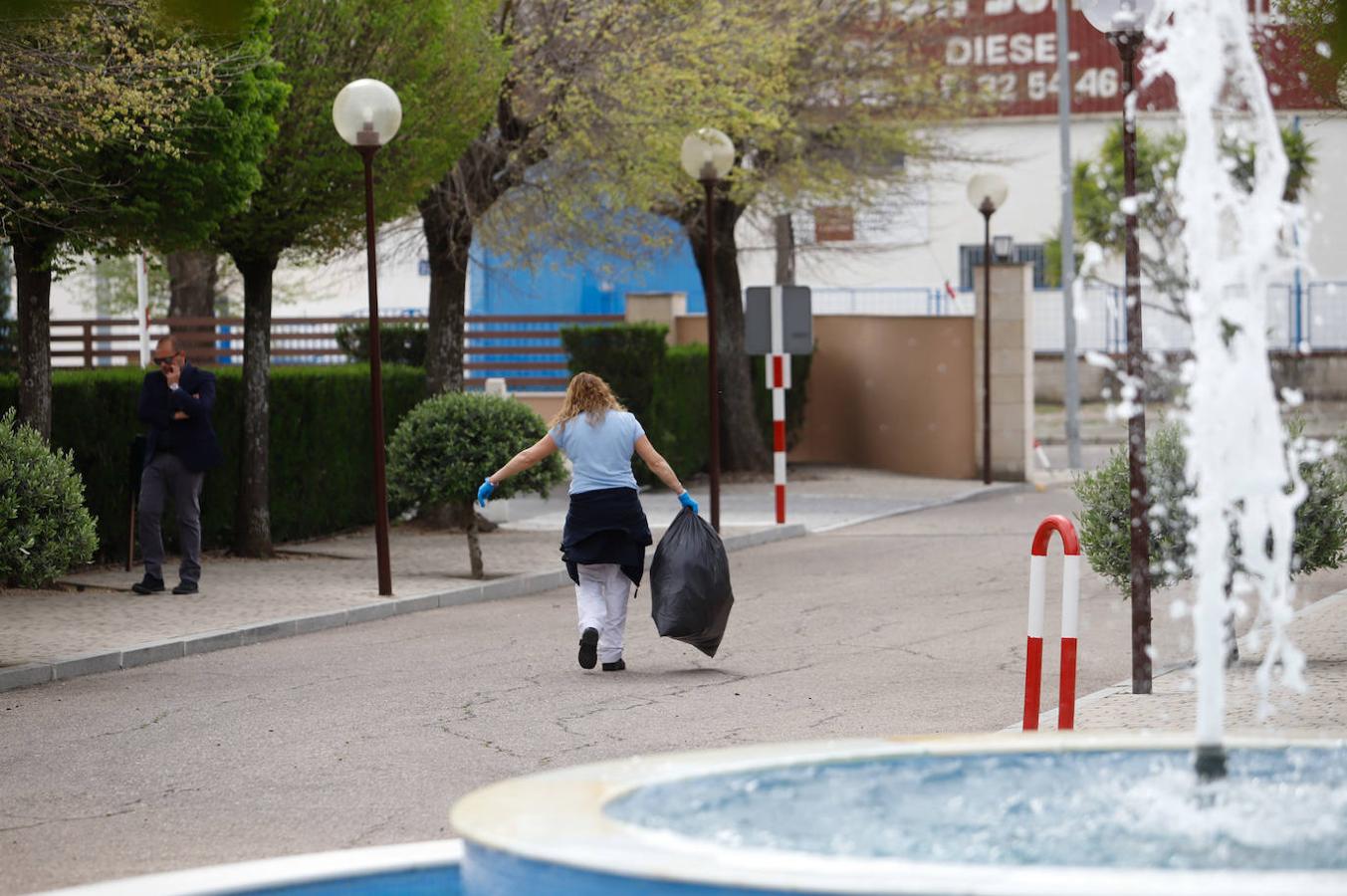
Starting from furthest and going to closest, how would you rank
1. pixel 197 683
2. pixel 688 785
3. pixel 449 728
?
pixel 197 683 → pixel 449 728 → pixel 688 785

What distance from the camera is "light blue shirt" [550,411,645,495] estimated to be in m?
10.9

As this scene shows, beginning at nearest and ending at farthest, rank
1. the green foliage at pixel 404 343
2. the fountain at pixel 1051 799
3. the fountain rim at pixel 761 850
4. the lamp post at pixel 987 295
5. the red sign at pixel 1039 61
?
1. the fountain rim at pixel 761 850
2. the fountain at pixel 1051 799
3. the lamp post at pixel 987 295
4. the green foliage at pixel 404 343
5. the red sign at pixel 1039 61

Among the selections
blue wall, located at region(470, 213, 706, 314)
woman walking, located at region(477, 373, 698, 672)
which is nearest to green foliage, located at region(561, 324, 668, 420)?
woman walking, located at region(477, 373, 698, 672)

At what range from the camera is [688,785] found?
195 inches

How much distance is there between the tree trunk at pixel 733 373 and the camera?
2647cm

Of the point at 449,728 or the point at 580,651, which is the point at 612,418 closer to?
the point at 580,651

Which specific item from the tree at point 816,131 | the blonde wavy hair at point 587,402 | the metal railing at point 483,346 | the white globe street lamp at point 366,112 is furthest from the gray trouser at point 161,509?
the metal railing at point 483,346

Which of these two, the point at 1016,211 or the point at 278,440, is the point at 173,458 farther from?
the point at 1016,211

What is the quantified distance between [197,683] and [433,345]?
934cm

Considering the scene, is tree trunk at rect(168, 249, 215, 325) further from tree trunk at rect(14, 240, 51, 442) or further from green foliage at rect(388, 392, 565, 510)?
tree trunk at rect(14, 240, 51, 442)

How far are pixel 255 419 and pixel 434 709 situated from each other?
26.4 feet

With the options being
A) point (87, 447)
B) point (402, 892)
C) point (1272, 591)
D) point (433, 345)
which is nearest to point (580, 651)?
point (1272, 591)

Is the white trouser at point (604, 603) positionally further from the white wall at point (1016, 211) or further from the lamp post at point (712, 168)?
the white wall at point (1016, 211)

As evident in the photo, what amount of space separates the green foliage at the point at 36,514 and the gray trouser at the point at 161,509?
250cm
